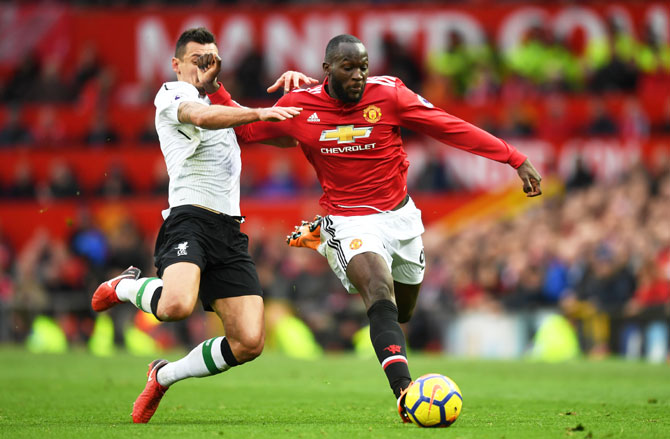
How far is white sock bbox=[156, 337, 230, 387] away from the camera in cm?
812

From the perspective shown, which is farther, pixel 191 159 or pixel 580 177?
pixel 580 177

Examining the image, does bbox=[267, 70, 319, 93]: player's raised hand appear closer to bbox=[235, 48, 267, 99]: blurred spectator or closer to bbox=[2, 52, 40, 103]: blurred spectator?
bbox=[235, 48, 267, 99]: blurred spectator

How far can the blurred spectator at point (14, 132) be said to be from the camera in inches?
920

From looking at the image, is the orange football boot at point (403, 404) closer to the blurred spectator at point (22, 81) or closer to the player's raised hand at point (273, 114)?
the player's raised hand at point (273, 114)

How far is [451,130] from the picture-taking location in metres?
8.21

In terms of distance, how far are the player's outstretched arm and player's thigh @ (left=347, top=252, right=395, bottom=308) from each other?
1.23 m

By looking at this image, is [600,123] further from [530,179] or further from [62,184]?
[530,179]

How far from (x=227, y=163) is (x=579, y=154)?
1478 cm

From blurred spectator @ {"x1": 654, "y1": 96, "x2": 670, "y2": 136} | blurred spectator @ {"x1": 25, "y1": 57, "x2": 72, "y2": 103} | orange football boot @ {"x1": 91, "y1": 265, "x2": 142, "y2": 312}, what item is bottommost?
orange football boot @ {"x1": 91, "y1": 265, "x2": 142, "y2": 312}

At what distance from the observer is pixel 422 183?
22031 millimetres

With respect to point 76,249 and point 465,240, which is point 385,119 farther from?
point 76,249

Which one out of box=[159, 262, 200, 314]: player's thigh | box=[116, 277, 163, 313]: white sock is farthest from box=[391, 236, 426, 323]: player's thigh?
box=[116, 277, 163, 313]: white sock

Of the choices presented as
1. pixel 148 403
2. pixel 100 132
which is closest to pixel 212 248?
pixel 148 403

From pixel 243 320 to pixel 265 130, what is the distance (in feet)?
5.11
